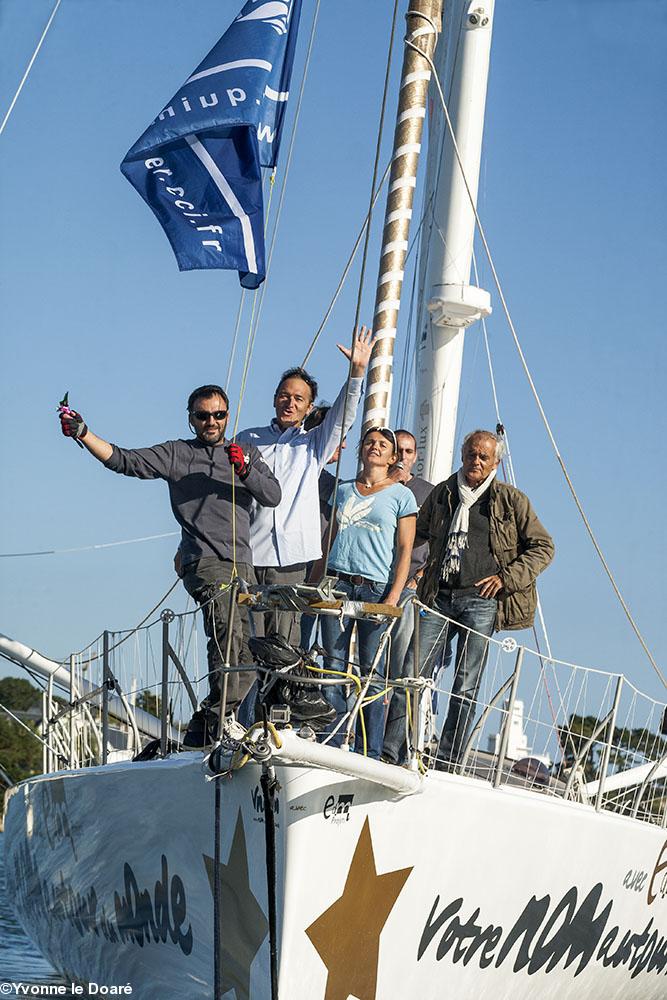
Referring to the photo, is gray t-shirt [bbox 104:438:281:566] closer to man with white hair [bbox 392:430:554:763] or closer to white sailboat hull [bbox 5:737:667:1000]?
man with white hair [bbox 392:430:554:763]

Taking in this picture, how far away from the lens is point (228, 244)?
339 inches

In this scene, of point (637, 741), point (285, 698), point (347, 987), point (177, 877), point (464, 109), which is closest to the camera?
point (285, 698)

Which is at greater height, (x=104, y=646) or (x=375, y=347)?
(x=375, y=347)

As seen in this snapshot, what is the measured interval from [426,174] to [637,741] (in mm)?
5763

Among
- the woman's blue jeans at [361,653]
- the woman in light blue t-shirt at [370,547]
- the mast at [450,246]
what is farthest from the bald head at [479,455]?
the mast at [450,246]

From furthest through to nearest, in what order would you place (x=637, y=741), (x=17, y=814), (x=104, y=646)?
1. (x=17, y=814)
2. (x=637, y=741)
3. (x=104, y=646)

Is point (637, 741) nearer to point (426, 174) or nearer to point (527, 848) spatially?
point (527, 848)

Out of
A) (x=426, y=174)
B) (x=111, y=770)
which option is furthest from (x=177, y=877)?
(x=426, y=174)

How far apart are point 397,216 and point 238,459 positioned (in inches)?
112

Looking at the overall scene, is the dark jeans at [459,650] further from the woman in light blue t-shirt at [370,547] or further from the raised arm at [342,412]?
the raised arm at [342,412]

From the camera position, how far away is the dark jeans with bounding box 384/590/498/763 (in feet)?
25.2

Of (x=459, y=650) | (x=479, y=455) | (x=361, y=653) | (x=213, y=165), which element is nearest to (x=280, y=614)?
(x=361, y=653)

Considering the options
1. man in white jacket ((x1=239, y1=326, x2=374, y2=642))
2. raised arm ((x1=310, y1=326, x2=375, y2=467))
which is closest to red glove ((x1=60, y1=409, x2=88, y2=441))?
man in white jacket ((x1=239, y1=326, x2=374, y2=642))

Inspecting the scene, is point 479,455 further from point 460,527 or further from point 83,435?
point 83,435
